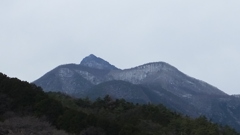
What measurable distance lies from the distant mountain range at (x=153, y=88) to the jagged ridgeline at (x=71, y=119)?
2662 cm

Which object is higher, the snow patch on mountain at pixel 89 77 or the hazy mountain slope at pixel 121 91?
the snow patch on mountain at pixel 89 77

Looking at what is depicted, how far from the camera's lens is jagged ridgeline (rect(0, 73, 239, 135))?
23.7 metres

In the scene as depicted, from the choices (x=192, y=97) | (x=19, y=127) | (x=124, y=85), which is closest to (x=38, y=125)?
(x=19, y=127)

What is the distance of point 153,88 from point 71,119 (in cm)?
4480

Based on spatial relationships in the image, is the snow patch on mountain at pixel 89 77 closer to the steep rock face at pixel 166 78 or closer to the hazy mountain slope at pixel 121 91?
the steep rock face at pixel 166 78

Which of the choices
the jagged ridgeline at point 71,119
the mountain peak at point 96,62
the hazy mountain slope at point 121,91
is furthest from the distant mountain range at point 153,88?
the jagged ridgeline at point 71,119

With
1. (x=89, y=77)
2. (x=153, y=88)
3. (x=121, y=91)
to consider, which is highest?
(x=89, y=77)

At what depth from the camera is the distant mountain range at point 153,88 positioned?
63000 mm

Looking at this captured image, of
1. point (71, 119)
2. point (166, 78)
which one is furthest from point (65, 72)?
point (71, 119)

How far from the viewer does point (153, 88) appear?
6888cm

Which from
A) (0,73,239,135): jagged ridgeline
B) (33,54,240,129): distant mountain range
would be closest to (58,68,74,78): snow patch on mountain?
(33,54,240,129): distant mountain range

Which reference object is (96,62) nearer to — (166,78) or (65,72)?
(65,72)

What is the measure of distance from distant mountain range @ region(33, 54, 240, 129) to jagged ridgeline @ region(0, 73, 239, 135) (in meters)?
26.6

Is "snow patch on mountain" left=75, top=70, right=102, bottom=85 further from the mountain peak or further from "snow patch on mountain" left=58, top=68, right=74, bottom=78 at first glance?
the mountain peak
